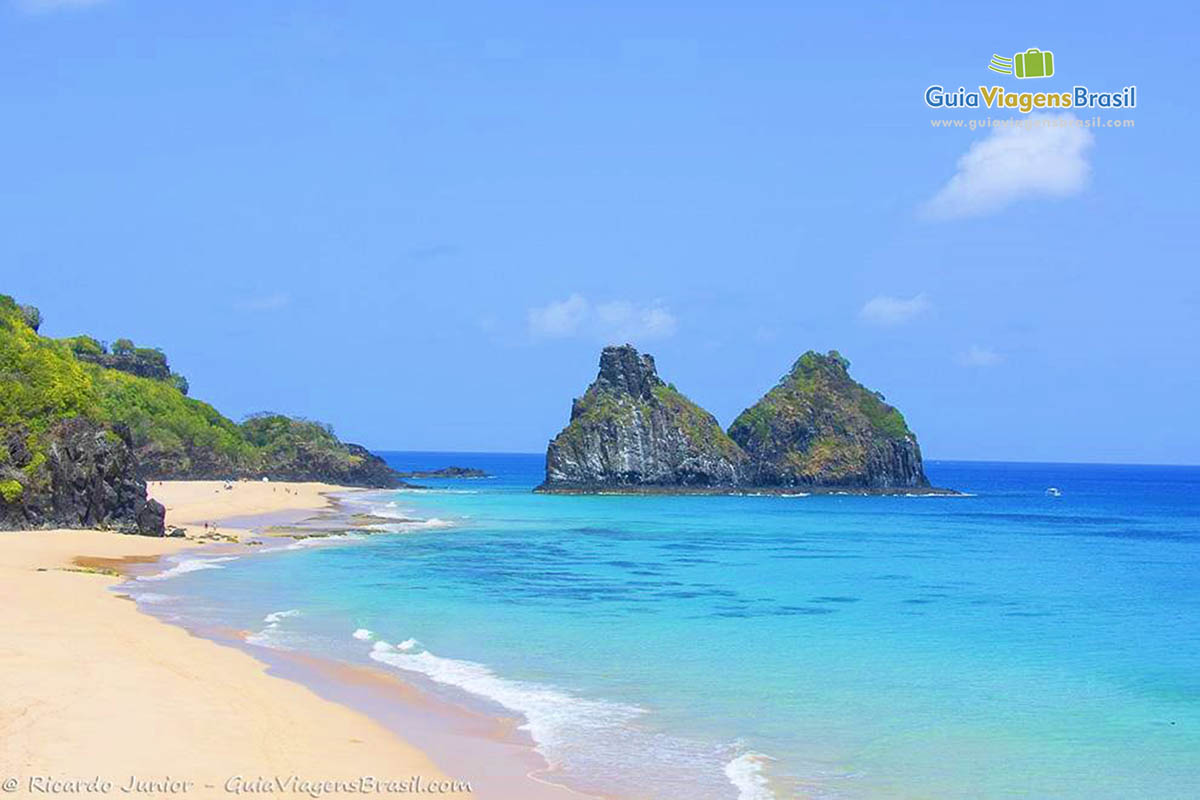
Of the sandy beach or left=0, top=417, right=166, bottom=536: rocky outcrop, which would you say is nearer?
the sandy beach

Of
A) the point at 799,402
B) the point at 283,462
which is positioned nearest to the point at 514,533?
the point at 283,462

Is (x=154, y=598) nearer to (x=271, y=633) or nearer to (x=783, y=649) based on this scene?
(x=271, y=633)

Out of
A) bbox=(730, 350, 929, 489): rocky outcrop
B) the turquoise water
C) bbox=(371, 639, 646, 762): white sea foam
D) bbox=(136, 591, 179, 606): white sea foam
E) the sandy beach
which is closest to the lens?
the sandy beach

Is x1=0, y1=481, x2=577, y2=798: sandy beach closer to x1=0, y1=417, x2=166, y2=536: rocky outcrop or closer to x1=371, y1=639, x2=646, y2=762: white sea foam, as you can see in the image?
x1=371, y1=639, x2=646, y2=762: white sea foam

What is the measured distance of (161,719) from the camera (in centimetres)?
1564

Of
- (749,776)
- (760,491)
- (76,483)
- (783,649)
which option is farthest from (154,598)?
(760,491)

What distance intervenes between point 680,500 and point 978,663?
311 feet

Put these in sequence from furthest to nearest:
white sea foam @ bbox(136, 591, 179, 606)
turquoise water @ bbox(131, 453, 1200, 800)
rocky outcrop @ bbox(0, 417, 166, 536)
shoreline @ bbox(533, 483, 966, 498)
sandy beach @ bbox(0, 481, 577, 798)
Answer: shoreline @ bbox(533, 483, 966, 498)
rocky outcrop @ bbox(0, 417, 166, 536)
white sea foam @ bbox(136, 591, 179, 606)
turquoise water @ bbox(131, 453, 1200, 800)
sandy beach @ bbox(0, 481, 577, 798)

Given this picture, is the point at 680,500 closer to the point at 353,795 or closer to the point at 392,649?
the point at 392,649

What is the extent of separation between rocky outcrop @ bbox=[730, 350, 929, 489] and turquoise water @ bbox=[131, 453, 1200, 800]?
82.0 meters

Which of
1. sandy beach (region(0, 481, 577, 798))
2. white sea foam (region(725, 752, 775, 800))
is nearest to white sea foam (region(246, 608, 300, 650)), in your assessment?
sandy beach (region(0, 481, 577, 798))

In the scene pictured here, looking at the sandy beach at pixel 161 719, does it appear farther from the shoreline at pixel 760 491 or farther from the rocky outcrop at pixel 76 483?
the shoreline at pixel 760 491

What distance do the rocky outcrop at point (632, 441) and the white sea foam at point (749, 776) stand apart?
379 feet

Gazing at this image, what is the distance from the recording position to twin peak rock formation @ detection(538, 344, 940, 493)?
13438cm
